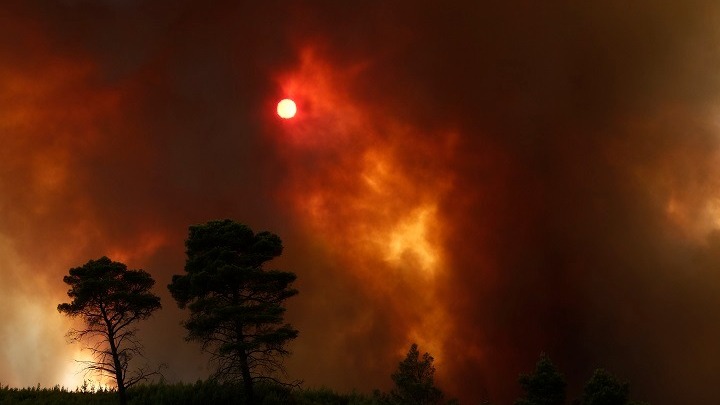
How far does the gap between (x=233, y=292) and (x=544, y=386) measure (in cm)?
2613

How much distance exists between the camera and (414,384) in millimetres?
47875

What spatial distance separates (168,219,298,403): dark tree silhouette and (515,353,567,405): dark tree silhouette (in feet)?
68.0

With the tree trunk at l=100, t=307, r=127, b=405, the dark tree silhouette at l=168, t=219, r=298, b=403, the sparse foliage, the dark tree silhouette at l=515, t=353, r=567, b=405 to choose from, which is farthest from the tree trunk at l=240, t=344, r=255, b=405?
the sparse foliage

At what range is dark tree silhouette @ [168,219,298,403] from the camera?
1459 inches

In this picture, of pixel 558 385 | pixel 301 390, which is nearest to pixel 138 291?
pixel 301 390

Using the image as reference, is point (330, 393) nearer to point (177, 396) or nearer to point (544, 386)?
point (177, 396)

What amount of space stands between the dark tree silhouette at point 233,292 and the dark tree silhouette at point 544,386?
20.7 m

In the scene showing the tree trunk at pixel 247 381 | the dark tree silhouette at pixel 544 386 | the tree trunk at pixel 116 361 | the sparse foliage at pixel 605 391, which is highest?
the tree trunk at pixel 116 361

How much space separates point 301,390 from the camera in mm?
44531

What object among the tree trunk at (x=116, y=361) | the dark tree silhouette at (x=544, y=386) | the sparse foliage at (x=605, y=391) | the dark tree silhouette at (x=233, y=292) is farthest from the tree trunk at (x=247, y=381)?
the sparse foliage at (x=605, y=391)

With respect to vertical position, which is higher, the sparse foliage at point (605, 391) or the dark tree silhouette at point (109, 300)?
the dark tree silhouette at point (109, 300)

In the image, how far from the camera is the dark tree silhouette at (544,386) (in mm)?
44875

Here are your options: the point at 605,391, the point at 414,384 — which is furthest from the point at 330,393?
the point at 605,391

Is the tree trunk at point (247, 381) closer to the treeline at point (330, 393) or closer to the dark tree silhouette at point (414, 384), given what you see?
the treeline at point (330, 393)
